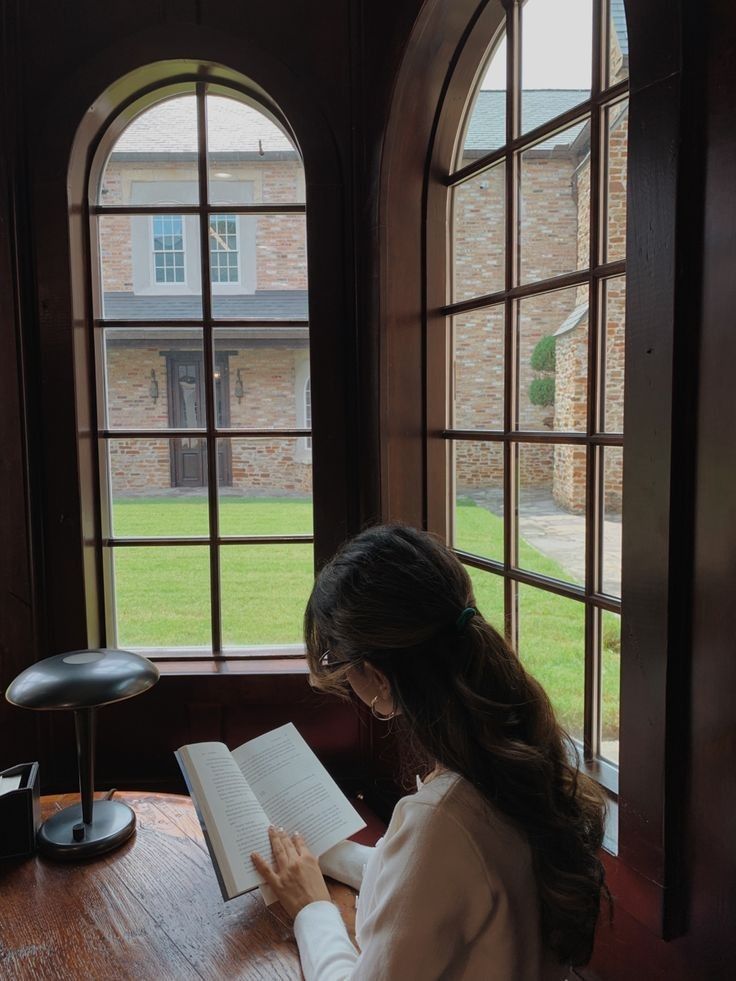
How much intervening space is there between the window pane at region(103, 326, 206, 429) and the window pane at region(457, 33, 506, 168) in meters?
0.94

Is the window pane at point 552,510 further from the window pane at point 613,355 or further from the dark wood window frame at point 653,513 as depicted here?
the dark wood window frame at point 653,513

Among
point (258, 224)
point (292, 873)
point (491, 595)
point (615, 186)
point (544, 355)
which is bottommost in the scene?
point (292, 873)

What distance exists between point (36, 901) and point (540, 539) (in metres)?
1.23

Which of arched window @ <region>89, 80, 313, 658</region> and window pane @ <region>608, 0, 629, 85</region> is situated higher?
window pane @ <region>608, 0, 629, 85</region>

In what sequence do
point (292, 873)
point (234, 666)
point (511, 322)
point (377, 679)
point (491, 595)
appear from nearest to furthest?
point (377, 679), point (292, 873), point (511, 322), point (491, 595), point (234, 666)

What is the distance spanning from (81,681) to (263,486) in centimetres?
89

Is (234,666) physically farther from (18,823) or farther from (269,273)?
(269,273)

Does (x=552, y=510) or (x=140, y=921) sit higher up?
(x=552, y=510)

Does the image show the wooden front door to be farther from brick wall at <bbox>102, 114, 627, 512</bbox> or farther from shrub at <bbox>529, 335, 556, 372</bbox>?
shrub at <bbox>529, 335, 556, 372</bbox>

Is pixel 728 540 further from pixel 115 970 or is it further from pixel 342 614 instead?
pixel 115 970

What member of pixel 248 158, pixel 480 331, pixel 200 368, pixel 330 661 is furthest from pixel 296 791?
pixel 248 158

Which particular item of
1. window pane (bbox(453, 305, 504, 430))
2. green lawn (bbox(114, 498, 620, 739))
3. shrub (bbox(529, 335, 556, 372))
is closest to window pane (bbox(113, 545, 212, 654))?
green lawn (bbox(114, 498, 620, 739))

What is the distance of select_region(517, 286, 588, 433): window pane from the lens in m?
1.47

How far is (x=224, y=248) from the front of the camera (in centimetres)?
210
